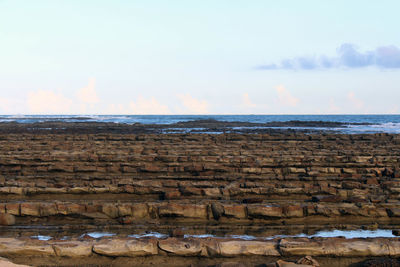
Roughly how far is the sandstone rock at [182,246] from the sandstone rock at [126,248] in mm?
180

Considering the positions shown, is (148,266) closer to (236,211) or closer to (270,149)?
(236,211)

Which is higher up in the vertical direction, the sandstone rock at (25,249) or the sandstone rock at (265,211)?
the sandstone rock at (265,211)

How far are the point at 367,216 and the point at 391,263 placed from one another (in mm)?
2991

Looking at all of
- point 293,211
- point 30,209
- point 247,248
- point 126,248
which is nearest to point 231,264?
point 247,248

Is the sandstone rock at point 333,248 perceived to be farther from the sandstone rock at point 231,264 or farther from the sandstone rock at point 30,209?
the sandstone rock at point 30,209

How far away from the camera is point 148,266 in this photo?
6312 millimetres

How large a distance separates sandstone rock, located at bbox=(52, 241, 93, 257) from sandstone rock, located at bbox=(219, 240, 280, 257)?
Result: 7.76 feet

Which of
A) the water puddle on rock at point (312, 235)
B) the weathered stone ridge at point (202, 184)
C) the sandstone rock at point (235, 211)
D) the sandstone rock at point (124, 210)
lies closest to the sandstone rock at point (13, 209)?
the weathered stone ridge at point (202, 184)

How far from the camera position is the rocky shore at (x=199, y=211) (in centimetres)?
648

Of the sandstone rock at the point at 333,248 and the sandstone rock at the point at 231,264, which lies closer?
the sandstone rock at the point at 231,264

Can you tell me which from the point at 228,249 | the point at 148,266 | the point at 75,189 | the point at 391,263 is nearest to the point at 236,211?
the point at 228,249

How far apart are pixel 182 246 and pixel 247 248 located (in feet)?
3.81

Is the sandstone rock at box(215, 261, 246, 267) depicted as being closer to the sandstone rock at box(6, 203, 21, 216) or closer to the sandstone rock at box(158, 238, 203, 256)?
the sandstone rock at box(158, 238, 203, 256)

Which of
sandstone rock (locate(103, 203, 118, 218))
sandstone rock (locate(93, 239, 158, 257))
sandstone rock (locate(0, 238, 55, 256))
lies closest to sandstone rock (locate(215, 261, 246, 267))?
sandstone rock (locate(93, 239, 158, 257))
